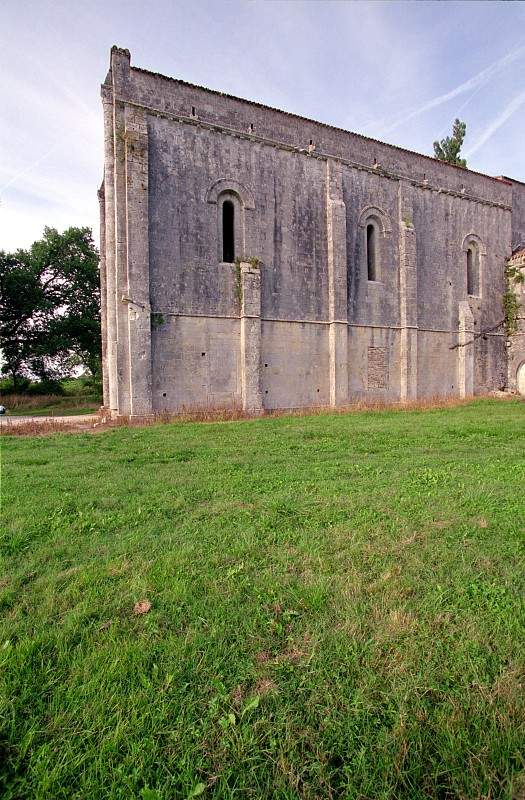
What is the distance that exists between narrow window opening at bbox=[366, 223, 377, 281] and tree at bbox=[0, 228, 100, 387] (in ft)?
64.1

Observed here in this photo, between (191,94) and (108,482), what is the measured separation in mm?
15972

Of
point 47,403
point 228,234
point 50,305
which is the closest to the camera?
point 228,234

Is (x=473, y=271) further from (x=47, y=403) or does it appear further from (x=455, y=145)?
(x=47, y=403)

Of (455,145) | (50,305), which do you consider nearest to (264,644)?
(50,305)

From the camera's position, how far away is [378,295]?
19844 mm

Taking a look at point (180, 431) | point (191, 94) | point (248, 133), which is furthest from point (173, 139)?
point (180, 431)

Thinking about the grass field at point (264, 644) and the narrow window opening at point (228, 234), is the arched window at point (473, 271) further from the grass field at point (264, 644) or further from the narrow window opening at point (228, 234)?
the grass field at point (264, 644)

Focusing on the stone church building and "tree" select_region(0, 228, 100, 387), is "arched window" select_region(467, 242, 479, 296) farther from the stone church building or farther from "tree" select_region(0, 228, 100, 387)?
"tree" select_region(0, 228, 100, 387)

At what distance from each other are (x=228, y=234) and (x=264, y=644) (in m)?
16.9

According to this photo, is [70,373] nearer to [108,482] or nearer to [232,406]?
[232,406]

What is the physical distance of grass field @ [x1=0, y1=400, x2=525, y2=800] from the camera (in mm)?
1746

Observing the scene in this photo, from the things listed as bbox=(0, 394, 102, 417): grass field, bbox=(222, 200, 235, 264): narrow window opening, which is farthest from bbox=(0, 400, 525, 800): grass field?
bbox=(0, 394, 102, 417): grass field

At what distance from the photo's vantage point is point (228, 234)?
56.1 feet

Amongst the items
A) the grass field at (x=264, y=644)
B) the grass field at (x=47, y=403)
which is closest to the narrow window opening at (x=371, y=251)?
the grass field at (x=47, y=403)
